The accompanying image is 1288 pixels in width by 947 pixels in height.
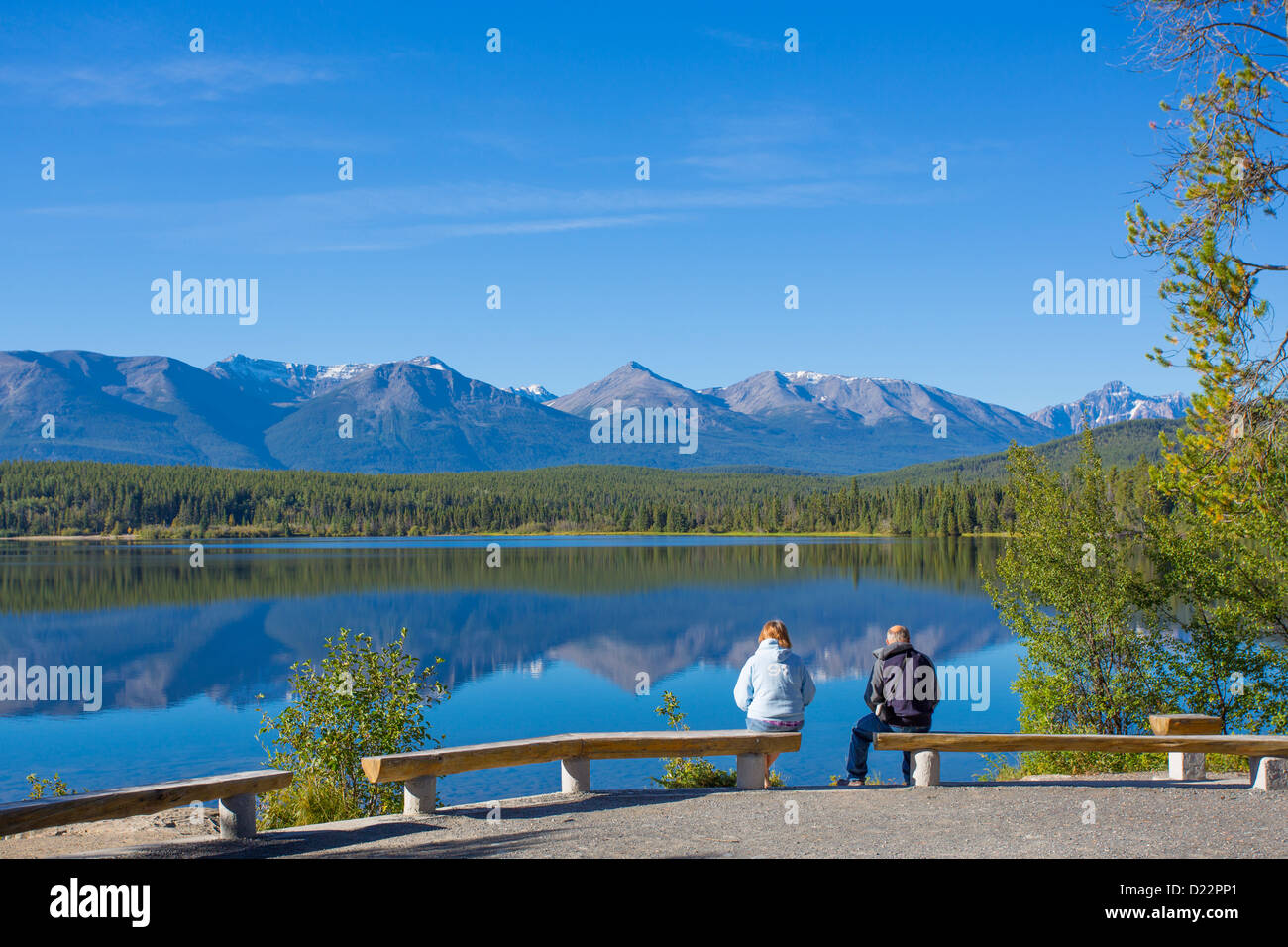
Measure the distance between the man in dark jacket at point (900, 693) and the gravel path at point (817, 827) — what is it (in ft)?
2.01

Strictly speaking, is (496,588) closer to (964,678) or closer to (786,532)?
(964,678)

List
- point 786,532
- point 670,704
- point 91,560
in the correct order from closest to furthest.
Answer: point 670,704 → point 91,560 → point 786,532

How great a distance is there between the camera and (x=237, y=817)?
364 inches

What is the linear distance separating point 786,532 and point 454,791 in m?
172

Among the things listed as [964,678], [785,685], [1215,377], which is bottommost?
[964,678]

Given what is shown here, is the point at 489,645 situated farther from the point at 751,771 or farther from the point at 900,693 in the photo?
the point at 900,693

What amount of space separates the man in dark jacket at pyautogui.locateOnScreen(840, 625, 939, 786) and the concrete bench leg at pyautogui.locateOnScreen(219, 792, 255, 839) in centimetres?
663

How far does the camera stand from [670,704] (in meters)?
15.4

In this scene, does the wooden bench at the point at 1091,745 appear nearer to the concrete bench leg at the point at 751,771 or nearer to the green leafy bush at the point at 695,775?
the concrete bench leg at the point at 751,771

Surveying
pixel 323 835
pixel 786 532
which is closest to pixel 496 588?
pixel 323 835

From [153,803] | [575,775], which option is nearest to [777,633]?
[575,775]

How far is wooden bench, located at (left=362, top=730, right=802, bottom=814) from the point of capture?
10.1 metres

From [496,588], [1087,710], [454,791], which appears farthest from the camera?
[496,588]

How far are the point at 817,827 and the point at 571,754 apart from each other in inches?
110
